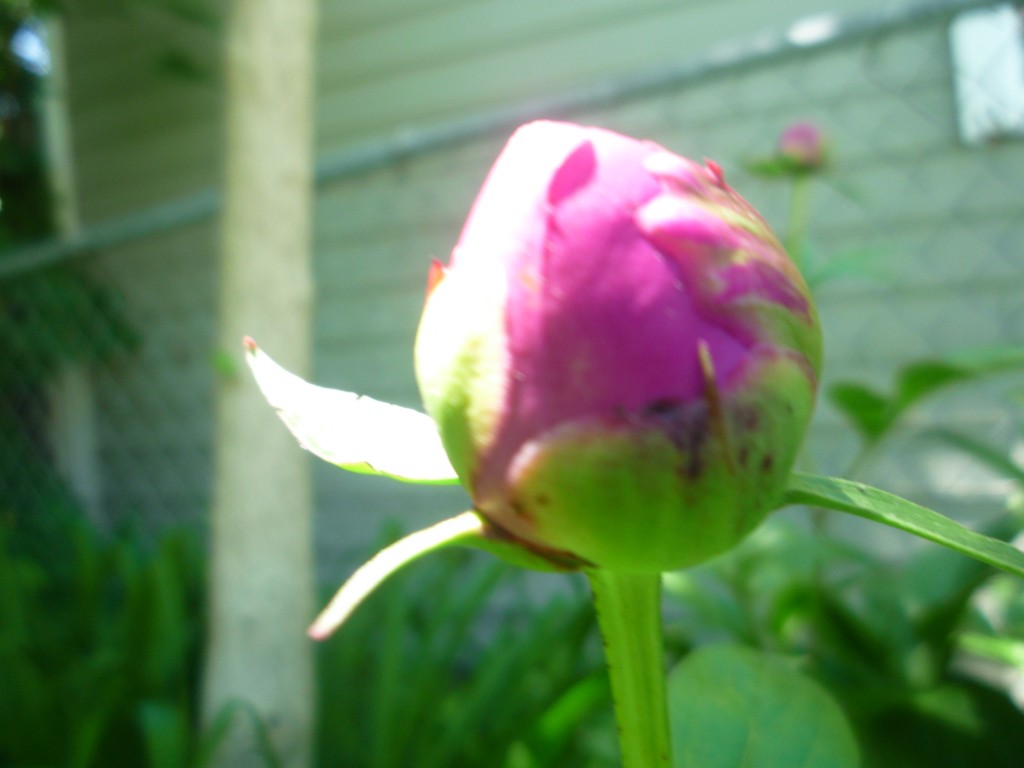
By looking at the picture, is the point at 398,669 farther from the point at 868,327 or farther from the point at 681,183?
the point at 868,327

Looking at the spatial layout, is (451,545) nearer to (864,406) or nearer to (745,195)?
(864,406)

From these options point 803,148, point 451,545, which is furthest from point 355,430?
point 803,148

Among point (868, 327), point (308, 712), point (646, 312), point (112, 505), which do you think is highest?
point (646, 312)

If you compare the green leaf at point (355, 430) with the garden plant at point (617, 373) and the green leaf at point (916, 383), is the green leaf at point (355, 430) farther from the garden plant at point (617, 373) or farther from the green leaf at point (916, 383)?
the green leaf at point (916, 383)

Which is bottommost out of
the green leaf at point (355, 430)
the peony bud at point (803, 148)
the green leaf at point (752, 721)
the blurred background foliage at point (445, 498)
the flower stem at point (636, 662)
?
the blurred background foliage at point (445, 498)

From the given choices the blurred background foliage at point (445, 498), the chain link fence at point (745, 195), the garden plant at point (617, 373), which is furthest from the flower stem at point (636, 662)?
the chain link fence at point (745, 195)

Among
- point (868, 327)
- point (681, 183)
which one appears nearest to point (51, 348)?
point (868, 327)

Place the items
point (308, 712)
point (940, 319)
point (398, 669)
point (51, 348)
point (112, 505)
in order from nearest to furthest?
point (308, 712)
point (398, 669)
point (940, 319)
point (51, 348)
point (112, 505)

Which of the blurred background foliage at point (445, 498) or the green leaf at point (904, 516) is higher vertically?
the green leaf at point (904, 516)
